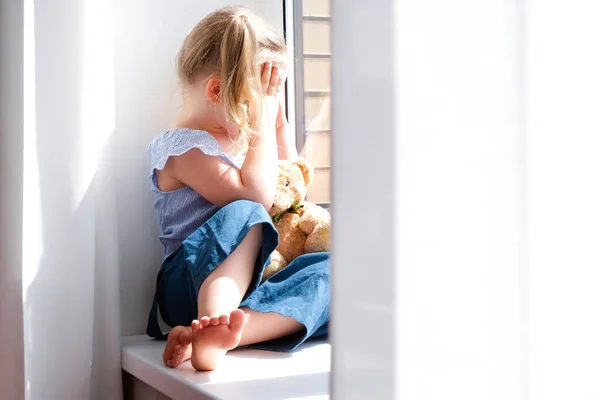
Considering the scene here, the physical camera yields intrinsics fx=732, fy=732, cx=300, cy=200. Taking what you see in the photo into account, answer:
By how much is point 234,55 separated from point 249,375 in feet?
1.96

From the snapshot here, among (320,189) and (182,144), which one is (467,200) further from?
(320,189)

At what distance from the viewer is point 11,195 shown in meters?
1.20

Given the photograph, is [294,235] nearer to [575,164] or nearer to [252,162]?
[252,162]

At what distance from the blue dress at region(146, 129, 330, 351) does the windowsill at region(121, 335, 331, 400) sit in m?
0.04

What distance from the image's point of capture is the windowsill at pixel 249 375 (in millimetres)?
878

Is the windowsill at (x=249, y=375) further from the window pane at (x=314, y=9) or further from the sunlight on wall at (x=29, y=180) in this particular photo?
the window pane at (x=314, y=9)

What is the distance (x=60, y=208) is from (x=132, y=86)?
1.04 feet

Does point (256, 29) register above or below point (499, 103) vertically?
above

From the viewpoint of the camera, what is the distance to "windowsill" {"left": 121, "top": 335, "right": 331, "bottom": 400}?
878 mm

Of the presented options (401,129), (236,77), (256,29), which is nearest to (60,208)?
(236,77)

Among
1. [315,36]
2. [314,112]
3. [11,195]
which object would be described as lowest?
[11,195]

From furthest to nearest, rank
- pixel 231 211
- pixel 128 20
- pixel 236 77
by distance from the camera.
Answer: pixel 128 20 < pixel 236 77 < pixel 231 211

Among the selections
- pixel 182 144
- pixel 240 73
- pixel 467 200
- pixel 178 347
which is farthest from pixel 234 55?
pixel 467 200

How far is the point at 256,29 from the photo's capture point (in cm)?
135
